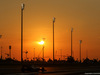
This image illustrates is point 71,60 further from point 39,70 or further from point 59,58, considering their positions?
point 39,70

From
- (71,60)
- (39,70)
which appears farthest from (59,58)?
(39,70)

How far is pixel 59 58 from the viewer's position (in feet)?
627

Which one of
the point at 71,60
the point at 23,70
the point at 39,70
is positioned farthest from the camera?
the point at 71,60

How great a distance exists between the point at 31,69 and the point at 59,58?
5237 inches

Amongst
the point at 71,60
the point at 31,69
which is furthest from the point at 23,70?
the point at 71,60

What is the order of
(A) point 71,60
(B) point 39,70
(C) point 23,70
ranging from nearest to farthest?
(C) point 23,70
(B) point 39,70
(A) point 71,60

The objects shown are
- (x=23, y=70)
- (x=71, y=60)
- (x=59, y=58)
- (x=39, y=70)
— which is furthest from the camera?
(x=59, y=58)

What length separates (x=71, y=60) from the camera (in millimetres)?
135375

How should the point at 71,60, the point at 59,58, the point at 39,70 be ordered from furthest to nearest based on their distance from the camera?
the point at 59,58 < the point at 71,60 < the point at 39,70

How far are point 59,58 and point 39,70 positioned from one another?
429 ft

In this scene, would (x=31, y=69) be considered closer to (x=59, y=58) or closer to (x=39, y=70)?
(x=39, y=70)

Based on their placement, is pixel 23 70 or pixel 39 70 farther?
pixel 39 70

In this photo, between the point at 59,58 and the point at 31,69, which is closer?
the point at 31,69

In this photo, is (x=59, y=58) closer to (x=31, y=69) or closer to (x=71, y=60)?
(x=71, y=60)
